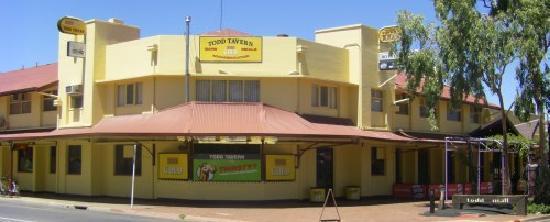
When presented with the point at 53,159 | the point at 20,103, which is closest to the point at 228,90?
the point at 53,159

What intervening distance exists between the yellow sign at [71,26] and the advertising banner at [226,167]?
802cm

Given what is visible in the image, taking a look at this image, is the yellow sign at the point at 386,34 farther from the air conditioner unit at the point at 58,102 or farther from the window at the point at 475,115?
the air conditioner unit at the point at 58,102

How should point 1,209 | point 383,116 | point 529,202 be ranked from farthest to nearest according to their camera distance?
point 383,116 → point 529,202 → point 1,209

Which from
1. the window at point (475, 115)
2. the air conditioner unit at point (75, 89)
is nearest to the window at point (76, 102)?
the air conditioner unit at point (75, 89)

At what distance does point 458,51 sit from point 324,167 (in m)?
8.66

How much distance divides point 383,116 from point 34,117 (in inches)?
670

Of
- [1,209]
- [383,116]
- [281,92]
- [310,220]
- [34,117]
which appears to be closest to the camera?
[310,220]

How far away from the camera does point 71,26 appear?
30.3 meters

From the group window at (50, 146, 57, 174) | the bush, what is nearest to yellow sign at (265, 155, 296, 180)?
the bush

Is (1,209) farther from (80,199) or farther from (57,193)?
(57,193)

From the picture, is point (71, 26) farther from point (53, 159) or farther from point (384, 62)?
point (384, 62)

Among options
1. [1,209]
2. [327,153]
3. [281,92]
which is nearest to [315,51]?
[281,92]

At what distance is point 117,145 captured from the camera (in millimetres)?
30438

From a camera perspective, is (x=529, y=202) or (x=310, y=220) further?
(x=529, y=202)
